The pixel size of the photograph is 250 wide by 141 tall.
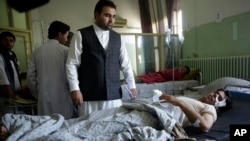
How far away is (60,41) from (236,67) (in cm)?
203

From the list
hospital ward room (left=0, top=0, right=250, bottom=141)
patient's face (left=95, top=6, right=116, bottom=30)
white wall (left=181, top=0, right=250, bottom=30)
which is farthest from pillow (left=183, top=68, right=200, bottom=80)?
patient's face (left=95, top=6, right=116, bottom=30)

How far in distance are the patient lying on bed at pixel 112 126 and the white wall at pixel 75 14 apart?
3.42 m

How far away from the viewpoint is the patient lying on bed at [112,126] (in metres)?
1.00

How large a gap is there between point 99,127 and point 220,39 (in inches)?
95.9

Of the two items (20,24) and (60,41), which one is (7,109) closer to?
(60,41)

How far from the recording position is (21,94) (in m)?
2.24

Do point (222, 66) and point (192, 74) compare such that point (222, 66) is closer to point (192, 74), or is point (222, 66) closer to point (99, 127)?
point (192, 74)

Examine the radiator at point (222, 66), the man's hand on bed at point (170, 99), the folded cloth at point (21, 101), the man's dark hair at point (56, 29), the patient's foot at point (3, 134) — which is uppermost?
the man's dark hair at point (56, 29)

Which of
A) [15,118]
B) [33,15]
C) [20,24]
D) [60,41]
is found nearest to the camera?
[15,118]

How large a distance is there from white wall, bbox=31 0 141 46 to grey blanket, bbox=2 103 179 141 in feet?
11.3

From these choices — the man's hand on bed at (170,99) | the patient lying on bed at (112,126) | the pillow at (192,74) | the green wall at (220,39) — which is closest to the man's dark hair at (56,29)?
the patient lying on bed at (112,126)

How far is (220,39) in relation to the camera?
2.91 m

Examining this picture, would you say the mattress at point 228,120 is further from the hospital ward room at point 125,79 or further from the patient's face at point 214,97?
the patient's face at point 214,97

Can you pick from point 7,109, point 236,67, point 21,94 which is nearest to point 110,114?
point 21,94
